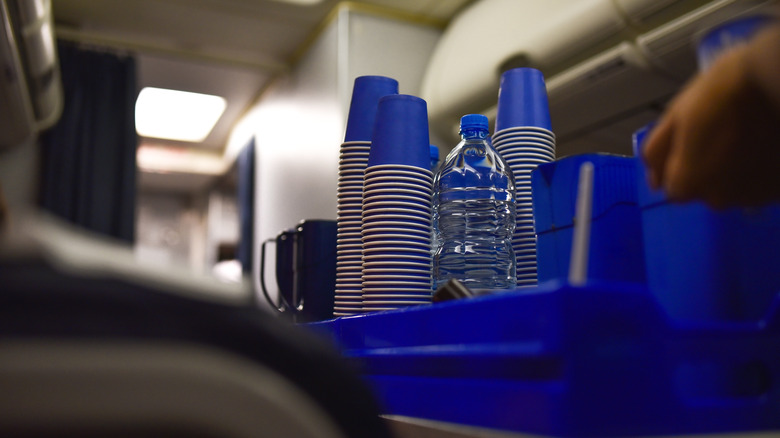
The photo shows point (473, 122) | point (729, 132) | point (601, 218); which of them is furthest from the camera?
point (473, 122)

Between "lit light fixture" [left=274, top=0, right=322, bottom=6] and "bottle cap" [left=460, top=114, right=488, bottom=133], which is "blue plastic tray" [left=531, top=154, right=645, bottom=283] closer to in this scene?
"bottle cap" [left=460, top=114, right=488, bottom=133]

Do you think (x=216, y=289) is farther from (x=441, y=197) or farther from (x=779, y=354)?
(x=441, y=197)

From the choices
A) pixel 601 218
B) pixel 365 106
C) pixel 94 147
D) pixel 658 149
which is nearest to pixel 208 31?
pixel 94 147

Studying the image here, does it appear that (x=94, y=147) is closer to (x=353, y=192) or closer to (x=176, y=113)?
(x=176, y=113)

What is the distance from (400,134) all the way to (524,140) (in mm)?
230

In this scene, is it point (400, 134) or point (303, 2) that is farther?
point (303, 2)

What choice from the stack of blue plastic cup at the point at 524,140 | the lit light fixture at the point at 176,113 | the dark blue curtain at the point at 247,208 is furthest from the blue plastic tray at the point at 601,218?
the lit light fixture at the point at 176,113

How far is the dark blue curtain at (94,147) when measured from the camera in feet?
11.2

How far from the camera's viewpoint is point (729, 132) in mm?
457

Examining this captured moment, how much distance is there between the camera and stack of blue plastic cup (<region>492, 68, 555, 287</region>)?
39.2 inches

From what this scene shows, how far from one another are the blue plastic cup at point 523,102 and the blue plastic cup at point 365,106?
0.70ft

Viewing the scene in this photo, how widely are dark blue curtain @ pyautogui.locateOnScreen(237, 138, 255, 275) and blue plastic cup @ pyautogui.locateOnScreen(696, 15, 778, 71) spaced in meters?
3.79

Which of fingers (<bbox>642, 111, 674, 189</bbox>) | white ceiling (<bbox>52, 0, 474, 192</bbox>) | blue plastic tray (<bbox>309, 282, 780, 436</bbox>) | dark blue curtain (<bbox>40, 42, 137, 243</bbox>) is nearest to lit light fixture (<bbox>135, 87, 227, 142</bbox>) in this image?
white ceiling (<bbox>52, 0, 474, 192</bbox>)

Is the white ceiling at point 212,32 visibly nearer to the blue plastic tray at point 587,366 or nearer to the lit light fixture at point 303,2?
the lit light fixture at point 303,2
